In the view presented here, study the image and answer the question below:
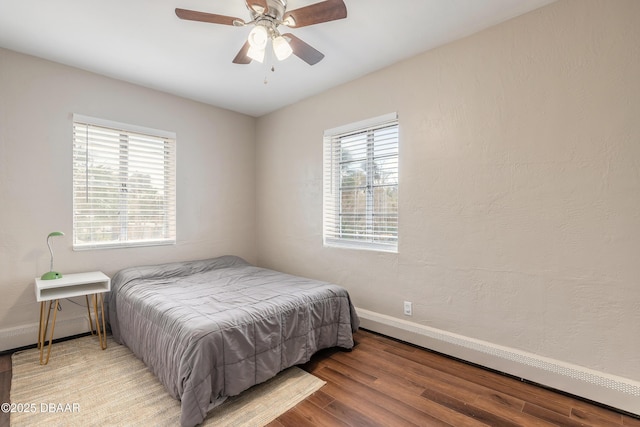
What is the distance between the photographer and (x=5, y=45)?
8.05 feet

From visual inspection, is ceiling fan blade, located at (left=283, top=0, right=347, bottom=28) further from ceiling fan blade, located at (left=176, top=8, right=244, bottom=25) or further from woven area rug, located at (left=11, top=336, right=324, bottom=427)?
woven area rug, located at (left=11, top=336, right=324, bottom=427)

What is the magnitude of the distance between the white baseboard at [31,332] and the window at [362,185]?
8.32ft

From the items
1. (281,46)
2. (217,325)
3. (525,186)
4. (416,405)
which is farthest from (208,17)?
(416,405)

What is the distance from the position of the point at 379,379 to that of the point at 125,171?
3.15 m

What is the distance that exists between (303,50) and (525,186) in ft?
5.96

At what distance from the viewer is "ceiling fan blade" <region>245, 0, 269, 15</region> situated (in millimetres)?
1582

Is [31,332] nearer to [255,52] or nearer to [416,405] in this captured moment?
[255,52]

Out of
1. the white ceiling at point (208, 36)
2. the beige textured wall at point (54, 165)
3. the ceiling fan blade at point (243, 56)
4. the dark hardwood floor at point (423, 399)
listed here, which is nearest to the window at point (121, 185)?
the beige textured wall at point (54, 165)

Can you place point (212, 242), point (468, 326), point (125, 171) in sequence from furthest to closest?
point (212, 242) < point (125, 171) < point (468, 326)

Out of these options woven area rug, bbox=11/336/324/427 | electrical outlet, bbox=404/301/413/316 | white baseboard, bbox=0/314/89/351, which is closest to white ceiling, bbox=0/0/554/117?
electrical outlet, bbox=404/301/413/316

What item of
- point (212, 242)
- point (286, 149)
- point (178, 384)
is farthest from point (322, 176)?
point (178, 384)

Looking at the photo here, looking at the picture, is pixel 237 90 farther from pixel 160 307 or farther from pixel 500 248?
pixel 500 248

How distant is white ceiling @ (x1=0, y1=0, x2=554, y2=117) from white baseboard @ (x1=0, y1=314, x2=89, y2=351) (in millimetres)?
2377

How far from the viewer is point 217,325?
1.86 m
